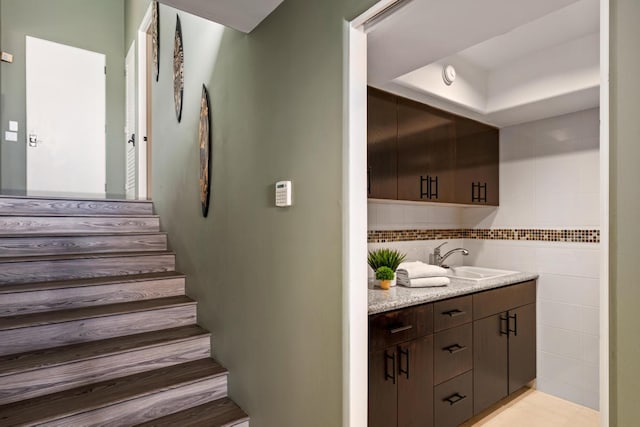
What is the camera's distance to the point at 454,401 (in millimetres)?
2072

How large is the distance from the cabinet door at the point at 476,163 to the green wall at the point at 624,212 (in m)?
2.03

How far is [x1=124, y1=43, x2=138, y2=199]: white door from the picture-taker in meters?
4.41

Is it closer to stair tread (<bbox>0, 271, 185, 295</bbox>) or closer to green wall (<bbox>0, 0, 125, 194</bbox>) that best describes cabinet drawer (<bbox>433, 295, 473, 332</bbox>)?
stair tread (<bbox>0, 271, 185, 295</bbox>)

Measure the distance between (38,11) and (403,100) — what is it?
177 inches

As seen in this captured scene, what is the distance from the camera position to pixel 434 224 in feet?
9.98

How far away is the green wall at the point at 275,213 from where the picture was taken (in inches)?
55.4

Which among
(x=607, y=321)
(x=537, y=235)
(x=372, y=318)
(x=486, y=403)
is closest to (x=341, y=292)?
(x=372, y=318)

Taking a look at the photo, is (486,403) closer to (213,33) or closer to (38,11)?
(213,33)

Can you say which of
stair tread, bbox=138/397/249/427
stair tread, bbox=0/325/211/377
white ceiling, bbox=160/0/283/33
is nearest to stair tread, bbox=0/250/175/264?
stair tread, bbox=0/325/211/377

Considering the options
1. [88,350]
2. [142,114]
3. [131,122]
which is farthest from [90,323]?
[131,122]

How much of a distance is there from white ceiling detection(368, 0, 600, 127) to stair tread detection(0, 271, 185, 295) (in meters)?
2.03

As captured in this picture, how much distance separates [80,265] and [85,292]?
308 millimetres

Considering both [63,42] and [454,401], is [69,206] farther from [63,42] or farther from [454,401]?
[454,401]

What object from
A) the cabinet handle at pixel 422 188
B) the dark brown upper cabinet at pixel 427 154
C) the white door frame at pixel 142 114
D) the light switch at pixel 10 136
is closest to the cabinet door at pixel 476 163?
the dark brown upper cabinet at pixel 427 154
